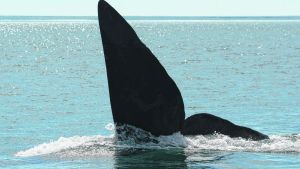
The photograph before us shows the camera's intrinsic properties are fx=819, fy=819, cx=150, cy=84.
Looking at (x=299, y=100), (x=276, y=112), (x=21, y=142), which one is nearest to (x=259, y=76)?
(x=299, y=100)

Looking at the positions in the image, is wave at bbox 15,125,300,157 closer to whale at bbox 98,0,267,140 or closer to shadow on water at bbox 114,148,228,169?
shadow on water at bbox 114,148,228,169

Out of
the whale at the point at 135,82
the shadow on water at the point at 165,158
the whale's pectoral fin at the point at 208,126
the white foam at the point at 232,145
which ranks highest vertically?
the whale at the point at 135,82

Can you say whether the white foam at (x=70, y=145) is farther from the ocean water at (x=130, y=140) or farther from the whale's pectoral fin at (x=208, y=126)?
the whale's pectoral fin at (x=208, y=126)

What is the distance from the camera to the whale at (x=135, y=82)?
17453mm

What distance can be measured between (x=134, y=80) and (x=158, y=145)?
6.83 ft

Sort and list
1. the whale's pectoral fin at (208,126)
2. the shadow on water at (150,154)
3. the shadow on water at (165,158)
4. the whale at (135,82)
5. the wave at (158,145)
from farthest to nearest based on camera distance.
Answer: the wave at (158,145) → the whale's pectoral fin at (208,126) → the shadow on water at (150,154) → the shadow on water at (165,158) → the whale at (135,82)

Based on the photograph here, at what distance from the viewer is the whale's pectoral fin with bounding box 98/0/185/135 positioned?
17453mm

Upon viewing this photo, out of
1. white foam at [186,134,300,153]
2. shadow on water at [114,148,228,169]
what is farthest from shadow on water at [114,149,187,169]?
white foam at [186,134,300,153]

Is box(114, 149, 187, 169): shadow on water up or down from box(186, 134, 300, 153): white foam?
down

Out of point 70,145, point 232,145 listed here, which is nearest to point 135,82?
point 232,145

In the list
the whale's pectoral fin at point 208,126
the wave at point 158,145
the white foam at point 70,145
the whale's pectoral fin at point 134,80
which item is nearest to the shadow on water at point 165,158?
the wave at point 158,145

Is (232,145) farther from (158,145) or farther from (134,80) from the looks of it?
(134,80)

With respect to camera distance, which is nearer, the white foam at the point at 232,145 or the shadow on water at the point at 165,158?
the shadow on water at the point at 165,158

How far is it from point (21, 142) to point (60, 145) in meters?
4.36
